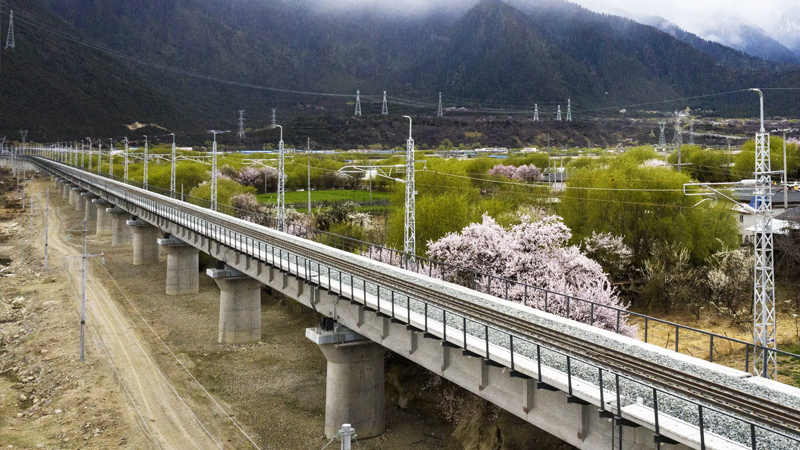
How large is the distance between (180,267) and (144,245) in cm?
1556

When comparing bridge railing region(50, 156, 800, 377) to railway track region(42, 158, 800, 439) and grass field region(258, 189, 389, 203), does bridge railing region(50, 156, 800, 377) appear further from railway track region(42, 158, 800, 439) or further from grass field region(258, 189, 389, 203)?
grass field region(258, 189, 389, 203)

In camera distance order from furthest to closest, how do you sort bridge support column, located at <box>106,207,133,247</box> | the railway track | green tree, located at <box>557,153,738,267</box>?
bridge support column, located at <box>106,207,133,247</box> → green tree, located at <box>557,153,738,267</box> → the railway track

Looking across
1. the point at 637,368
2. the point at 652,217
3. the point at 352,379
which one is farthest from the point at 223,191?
the point at 637,368

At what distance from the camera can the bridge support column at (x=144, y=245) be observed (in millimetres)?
70562

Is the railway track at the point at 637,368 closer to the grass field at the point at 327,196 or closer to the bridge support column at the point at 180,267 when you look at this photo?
the bridge support column at the point at 180,267

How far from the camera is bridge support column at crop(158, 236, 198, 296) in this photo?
2249 inches

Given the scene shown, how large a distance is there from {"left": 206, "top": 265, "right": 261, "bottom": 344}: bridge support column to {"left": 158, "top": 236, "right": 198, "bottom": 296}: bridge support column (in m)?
15.3

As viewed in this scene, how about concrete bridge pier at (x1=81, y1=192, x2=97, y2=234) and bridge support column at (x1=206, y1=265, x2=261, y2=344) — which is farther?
concrete bridge pier at (x1=81, y1=192, x2=97, y2=234)

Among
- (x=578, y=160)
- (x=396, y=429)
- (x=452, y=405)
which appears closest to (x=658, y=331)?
(x=452, y=405)

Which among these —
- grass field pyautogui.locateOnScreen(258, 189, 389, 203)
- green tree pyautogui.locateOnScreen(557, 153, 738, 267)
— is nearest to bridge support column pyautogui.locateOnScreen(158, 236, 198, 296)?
green tree pyautogui.locateOnScreen(557, 153, 738, 267)

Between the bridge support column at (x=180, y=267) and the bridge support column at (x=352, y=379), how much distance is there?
103 ft

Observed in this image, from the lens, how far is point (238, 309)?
43.4 metres

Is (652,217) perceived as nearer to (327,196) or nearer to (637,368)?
(637,368)

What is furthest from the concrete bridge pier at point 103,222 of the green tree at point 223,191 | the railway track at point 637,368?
the railway track at point 637,368
